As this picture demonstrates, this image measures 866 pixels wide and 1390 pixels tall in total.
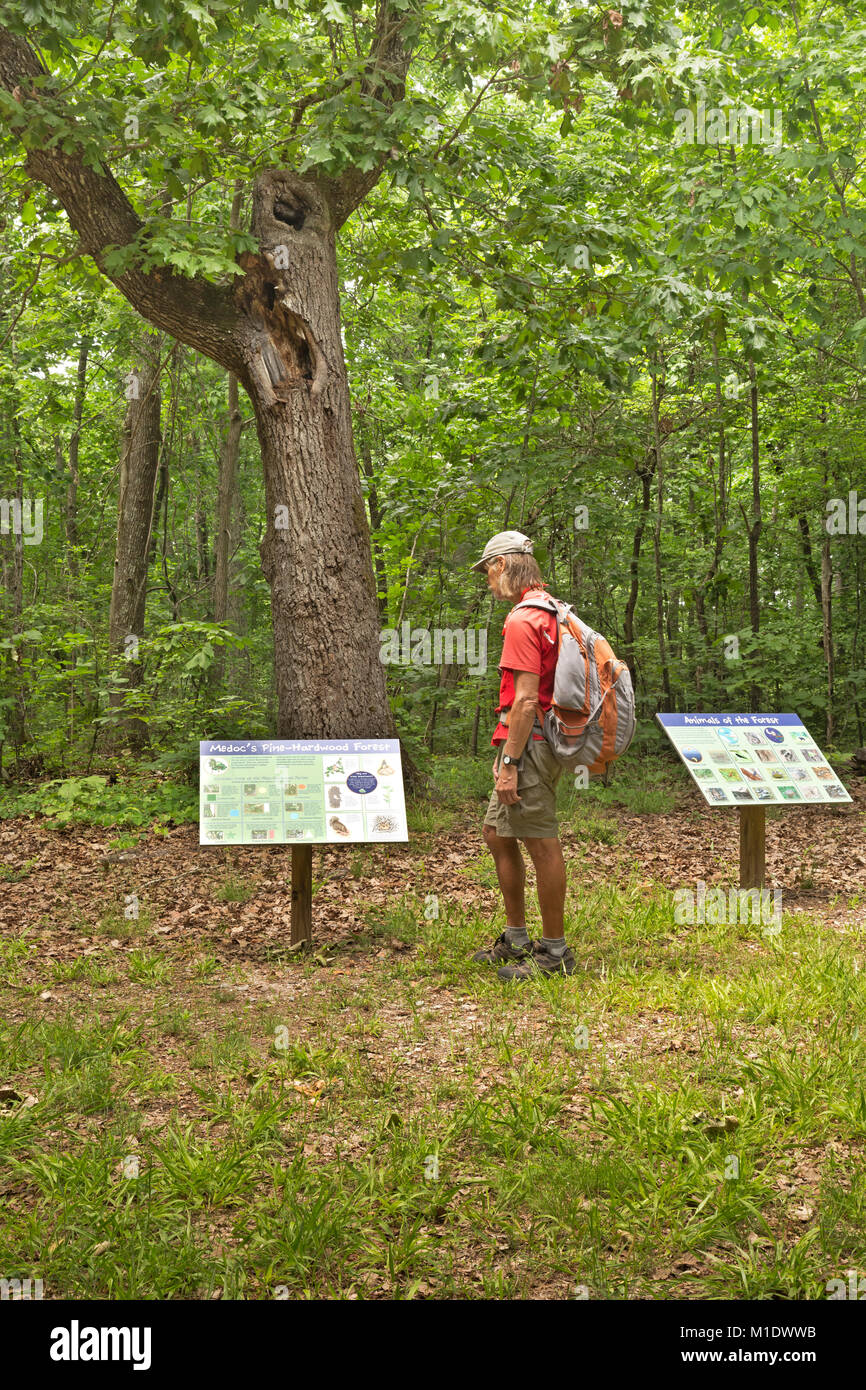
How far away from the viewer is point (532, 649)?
16.0 ft

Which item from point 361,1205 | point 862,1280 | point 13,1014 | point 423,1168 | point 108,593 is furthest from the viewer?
point 108,593

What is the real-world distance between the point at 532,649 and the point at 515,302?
502 cm

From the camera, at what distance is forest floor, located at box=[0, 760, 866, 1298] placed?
9.29ft

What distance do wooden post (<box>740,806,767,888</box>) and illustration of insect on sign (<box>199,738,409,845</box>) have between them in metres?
2.31

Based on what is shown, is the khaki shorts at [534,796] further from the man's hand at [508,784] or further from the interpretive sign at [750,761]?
the interpretive sign at [750,761]

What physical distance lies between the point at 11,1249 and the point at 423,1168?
1.27m

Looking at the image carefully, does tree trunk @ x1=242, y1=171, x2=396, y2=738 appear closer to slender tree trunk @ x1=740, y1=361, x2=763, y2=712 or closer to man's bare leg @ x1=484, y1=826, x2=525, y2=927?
man's bare leg @ x1=484, y1=826, x2=525, y2=927

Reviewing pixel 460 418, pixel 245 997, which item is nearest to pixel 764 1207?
pixel 245 997

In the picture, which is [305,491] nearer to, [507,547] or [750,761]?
[507,547]

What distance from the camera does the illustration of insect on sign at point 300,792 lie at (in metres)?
5.25

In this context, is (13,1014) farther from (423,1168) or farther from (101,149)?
(101,149)

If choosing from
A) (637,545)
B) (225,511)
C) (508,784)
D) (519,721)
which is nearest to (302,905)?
(508,784)

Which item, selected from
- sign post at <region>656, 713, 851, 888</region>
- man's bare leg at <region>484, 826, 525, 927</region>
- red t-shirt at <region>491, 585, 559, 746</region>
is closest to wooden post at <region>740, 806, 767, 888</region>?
sign post at <region>656, 713, 851, 888</region>

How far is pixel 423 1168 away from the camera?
3291 millimetres
